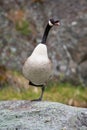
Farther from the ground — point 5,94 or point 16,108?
point 16,108

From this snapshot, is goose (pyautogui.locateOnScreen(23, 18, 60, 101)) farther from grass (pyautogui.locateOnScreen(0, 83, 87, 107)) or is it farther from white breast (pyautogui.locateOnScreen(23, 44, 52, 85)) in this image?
grass (pyautogui.locateOnScreen(0, 83, 87, 107))

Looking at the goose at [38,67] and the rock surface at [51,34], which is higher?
the goose at [38,67]

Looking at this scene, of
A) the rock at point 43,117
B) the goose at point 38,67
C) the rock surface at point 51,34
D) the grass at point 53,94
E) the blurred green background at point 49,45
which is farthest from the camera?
the rock surface at point 51,34

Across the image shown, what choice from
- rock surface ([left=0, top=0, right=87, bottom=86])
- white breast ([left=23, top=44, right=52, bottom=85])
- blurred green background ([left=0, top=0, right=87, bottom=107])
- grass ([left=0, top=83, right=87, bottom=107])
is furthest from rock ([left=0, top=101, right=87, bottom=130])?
rock surface ([left=0, top=0, right=87, bottom=86])

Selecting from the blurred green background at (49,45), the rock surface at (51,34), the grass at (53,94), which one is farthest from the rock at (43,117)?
the rock surface at (51,34)

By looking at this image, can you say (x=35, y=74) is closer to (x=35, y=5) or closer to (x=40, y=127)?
(x=40, y=127)

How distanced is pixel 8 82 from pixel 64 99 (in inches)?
64.1

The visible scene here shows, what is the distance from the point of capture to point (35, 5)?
17828mm

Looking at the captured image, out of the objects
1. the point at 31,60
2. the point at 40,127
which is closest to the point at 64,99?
the point at 31,60

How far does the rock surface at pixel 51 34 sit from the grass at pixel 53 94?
899 mm

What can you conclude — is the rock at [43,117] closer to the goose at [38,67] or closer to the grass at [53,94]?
the goose at [38,67]

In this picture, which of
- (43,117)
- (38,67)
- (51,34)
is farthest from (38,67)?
(51,34)

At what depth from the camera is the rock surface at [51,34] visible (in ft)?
52.4

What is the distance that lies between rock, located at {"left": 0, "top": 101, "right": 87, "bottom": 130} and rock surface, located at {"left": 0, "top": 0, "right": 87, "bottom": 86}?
748cm
